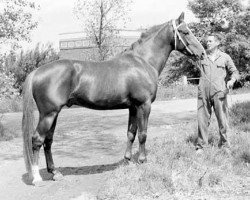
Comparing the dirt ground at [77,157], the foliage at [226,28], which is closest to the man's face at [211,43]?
the dirt ground at [77,157]

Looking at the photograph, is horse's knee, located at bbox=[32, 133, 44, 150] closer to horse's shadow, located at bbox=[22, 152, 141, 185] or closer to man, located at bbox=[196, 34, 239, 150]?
horse's shadow, located at bbox=[22, 152, 141, 185]

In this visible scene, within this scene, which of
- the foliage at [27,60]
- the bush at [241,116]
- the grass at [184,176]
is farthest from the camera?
the foliage at [27,60]

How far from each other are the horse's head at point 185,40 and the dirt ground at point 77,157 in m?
2.40

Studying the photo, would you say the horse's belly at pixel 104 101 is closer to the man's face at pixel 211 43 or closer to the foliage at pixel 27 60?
the man's face at pixel 211 43

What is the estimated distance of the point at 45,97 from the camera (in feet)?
19.7

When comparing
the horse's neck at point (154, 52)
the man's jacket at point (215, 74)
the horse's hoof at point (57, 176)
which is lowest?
the horse's hoof at point (57, 176)

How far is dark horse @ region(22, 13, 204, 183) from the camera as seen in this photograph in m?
6.05

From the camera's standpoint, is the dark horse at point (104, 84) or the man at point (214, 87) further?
the man at point (214, 87)

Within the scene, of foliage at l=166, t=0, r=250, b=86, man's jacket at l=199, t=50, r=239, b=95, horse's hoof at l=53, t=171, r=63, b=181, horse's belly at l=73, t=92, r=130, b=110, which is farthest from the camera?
foliage at l=166, t=0, r=250, b=86

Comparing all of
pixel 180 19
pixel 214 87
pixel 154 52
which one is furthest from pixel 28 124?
pixel 214 87

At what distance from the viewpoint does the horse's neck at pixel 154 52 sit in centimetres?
672

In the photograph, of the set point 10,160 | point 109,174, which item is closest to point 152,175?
point 109,174

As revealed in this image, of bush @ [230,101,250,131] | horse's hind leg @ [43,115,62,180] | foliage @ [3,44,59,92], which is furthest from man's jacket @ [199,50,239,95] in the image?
foliage @ [3,44,59,92]

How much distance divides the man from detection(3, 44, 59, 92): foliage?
22.0 meters
